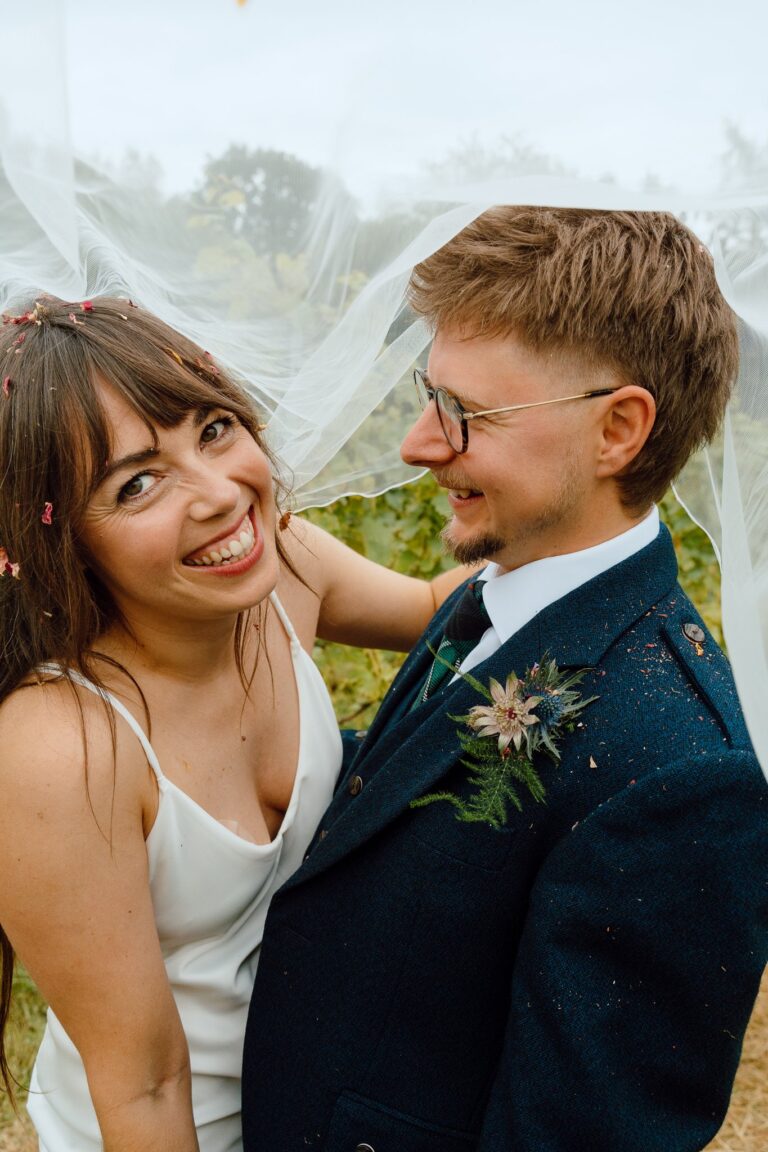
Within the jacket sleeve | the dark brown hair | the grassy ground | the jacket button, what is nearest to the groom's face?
the jacket button

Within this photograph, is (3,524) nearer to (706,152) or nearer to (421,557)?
(706,152)

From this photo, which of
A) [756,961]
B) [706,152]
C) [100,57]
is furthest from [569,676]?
[100,57]

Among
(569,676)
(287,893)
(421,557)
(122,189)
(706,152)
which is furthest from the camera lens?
(421,557)

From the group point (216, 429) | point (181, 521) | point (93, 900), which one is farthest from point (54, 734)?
point (216, 429)

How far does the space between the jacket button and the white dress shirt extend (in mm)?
195

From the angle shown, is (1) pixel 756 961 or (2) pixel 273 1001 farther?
(2) pixel 273 1001

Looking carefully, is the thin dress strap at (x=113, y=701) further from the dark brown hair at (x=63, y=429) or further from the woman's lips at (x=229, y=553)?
the woman's lips at (x=229, y=553)

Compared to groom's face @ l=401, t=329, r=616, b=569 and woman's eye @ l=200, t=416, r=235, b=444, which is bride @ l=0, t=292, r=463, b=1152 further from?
groom's face @ l=401, t=329, r=616, b=569

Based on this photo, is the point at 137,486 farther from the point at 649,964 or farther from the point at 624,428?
the point at 649,964

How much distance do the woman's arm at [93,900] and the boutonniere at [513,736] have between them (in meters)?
0.63

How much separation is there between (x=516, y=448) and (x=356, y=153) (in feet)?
2.27

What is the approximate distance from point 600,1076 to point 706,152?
4.85 ft

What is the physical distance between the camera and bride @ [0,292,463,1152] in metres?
2.04

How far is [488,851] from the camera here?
1981mm
